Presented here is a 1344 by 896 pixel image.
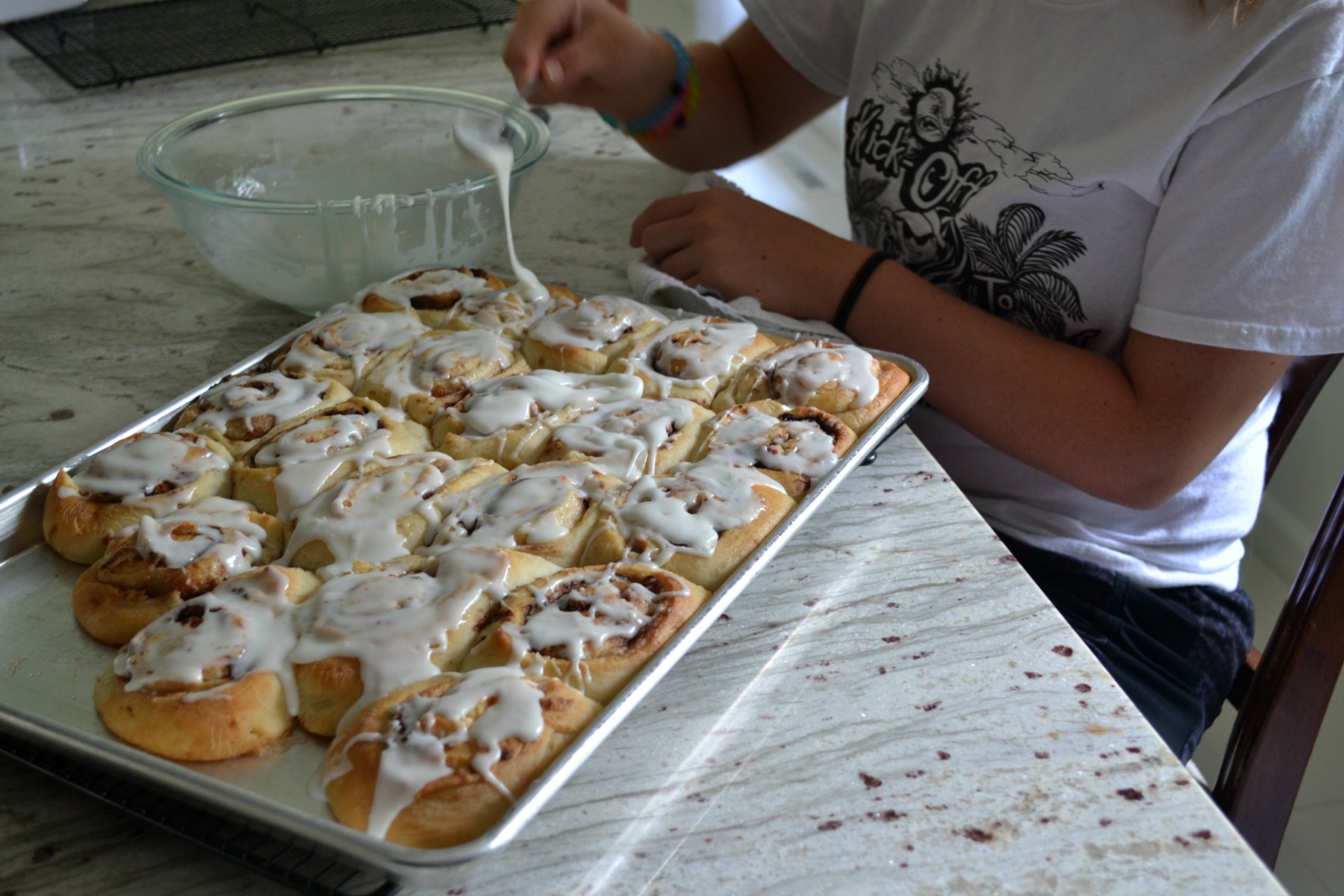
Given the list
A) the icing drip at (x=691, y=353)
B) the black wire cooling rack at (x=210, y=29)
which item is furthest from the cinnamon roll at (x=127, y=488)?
the black wire cooling rack at (x=210, y=29)

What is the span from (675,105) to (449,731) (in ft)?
3.37

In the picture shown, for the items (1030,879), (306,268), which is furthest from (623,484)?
(306,268)

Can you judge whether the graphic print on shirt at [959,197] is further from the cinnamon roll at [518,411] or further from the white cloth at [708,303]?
the cinnamon roll at [518,411]

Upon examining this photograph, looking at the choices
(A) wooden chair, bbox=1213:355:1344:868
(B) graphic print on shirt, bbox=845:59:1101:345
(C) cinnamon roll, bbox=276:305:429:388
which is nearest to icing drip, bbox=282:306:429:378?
(C) cinnamon roll, bbox=276:305:429:388

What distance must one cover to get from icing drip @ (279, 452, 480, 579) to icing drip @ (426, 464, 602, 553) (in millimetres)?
21

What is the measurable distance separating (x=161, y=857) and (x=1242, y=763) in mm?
844

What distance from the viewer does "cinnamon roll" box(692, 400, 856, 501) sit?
852 millimetres

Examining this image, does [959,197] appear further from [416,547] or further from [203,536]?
[203,536]

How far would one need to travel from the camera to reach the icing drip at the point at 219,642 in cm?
65

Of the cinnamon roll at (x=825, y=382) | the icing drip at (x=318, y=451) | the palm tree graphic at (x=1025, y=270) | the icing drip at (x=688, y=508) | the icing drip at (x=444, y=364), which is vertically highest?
the palm tree graphic at (x=1025, y=270)

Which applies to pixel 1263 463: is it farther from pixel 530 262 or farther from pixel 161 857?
pixel 161 857

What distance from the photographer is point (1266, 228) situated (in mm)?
899

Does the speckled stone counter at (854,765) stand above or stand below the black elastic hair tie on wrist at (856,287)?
below

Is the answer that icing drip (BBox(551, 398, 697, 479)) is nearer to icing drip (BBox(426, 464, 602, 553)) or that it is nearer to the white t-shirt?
icing drip (BBox(426, 464, 602, 553))
